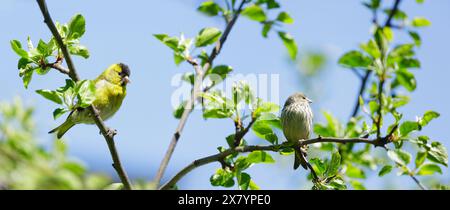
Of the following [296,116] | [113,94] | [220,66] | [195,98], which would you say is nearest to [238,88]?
[195,98]

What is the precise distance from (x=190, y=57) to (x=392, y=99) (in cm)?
132

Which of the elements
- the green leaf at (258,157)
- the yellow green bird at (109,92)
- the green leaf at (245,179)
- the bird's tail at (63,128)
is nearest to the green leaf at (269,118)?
the green leaf at (258,157)

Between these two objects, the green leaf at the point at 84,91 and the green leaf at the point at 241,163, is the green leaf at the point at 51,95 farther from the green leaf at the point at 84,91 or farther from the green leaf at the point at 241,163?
the green leaf at the point at 241,163

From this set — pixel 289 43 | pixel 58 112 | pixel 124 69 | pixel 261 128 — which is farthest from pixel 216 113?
pixel 124 69

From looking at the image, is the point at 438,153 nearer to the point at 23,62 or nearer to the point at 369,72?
the point at 369,72

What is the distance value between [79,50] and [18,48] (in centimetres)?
37

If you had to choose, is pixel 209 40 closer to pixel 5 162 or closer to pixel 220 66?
pixel 220 66

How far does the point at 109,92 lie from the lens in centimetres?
613

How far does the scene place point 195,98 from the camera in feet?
11.5

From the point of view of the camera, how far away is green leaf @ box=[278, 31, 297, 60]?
3.50 meters

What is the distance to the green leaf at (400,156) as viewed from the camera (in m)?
3.12

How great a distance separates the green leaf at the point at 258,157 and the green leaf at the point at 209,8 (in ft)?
3.02

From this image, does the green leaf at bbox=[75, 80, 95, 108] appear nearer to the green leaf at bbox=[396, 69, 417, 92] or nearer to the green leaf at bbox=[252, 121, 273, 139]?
the green leaf at bbox=[252, 121, 273, 139]

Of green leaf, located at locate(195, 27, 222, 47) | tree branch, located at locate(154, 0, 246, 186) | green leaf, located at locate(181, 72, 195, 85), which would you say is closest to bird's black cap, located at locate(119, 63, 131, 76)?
green leaf, located at locate(181, 72, 195, 85)
